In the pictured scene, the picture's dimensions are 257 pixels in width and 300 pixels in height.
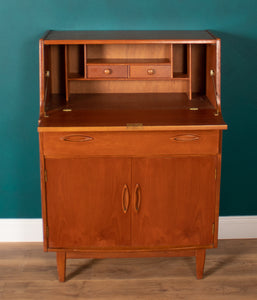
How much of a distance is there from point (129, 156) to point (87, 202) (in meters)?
0.34

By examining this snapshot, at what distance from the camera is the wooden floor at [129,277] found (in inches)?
109

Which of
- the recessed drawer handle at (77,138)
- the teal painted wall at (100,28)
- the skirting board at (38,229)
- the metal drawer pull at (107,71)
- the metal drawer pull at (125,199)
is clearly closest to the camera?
the recessed drawer handle at (77,138)

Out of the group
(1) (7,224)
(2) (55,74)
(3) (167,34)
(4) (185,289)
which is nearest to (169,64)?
(3) (167,34)

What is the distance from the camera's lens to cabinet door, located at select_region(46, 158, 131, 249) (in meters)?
2.67

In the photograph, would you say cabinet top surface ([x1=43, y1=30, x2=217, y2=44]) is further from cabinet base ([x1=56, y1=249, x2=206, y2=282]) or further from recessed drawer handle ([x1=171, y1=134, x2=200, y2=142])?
cabinet base ([x1=56, y1=249, x2=206, y2=282])

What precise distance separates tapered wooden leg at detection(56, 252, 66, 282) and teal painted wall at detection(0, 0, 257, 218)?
53 cm

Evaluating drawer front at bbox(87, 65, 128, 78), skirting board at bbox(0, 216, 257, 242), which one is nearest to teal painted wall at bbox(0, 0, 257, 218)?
skirting board at bbox(0, 216, 257, 242)

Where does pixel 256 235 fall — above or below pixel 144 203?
below

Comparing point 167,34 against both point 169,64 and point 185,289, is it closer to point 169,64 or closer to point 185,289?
point 169,64

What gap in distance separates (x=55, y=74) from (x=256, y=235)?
1.65 metres

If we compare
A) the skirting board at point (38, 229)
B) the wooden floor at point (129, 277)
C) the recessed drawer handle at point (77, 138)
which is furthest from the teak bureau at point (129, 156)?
the skirting board at point (38, 229)

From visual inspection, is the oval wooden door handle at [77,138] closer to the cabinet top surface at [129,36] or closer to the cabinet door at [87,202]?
the cabinet door at [87,202]

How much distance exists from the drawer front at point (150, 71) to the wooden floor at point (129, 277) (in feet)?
3.61

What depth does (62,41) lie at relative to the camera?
2.66 metres
